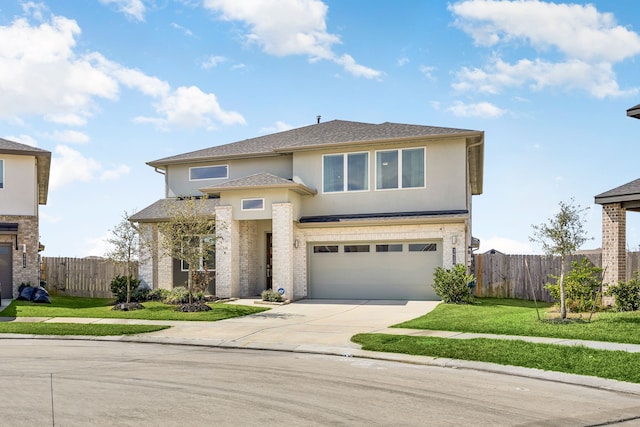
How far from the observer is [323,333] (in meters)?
14.3

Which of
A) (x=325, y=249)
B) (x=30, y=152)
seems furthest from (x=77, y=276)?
(x=325, y=249)

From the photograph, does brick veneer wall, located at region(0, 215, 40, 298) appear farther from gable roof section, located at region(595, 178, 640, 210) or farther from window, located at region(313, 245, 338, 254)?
gable roof section, located at region(595, 178, 640, 210)

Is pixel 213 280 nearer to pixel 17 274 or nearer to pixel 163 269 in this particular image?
pixel 163 269

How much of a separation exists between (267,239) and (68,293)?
1073cm

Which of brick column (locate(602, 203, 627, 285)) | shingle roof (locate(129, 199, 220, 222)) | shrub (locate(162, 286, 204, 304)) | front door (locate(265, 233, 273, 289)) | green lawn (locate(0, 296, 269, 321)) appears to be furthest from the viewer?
front door (locate(265, 233, 273, 289))

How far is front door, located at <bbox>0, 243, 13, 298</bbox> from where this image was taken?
2409 centimetres

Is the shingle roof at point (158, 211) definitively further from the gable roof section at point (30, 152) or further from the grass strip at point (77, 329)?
the grass strip at point (77, 329)

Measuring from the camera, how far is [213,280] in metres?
24.5

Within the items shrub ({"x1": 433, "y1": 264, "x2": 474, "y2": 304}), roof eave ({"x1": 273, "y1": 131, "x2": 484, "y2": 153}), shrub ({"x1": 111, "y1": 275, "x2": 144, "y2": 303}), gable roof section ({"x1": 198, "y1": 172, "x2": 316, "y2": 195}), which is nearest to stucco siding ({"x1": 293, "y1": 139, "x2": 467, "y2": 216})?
roof eave ({"x1": 273, "y1": 131, "x2": 484, "y2": 153})

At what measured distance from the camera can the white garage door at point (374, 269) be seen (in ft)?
72.6

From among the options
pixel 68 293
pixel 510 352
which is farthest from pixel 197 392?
pixel 68 293

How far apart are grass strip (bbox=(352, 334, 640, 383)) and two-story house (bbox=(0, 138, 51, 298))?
17.2 metres

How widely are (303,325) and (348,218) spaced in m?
7.51

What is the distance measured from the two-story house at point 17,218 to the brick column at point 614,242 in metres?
21.5
